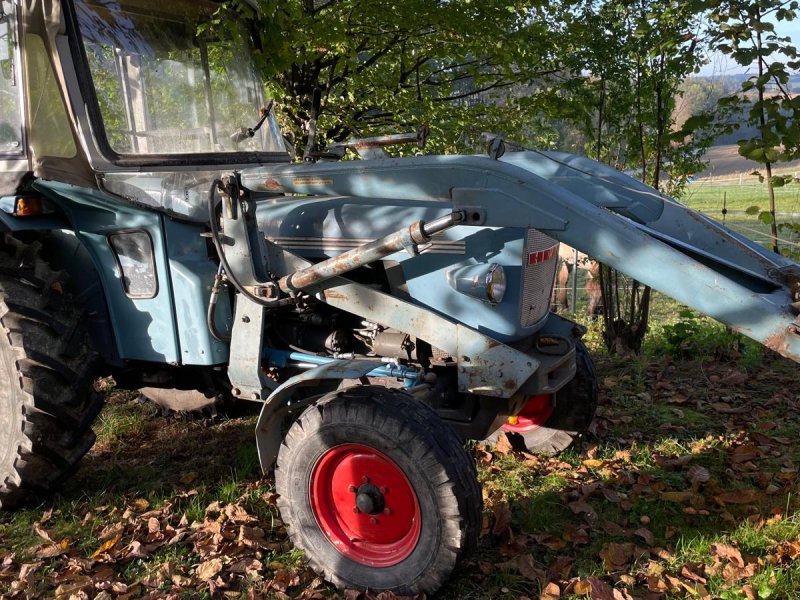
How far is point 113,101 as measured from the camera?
3570 millimetres

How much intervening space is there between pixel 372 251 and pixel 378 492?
38.4 inches

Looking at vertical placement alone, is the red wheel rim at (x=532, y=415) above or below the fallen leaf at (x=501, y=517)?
above

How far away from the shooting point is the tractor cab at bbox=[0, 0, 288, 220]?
3389 mm

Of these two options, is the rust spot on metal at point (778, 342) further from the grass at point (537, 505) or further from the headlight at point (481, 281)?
the headlight at point (481, 281)

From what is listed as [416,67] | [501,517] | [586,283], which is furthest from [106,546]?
[586,283]

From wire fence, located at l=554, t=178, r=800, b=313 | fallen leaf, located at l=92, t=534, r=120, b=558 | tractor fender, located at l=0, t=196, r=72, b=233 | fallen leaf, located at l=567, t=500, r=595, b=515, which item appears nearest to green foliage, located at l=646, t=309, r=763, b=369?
wire fence, located at l=554, t=178, r=800, b=313

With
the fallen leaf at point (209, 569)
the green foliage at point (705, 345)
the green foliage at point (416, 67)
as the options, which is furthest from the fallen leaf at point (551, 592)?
the green foliage at point (416, 67)

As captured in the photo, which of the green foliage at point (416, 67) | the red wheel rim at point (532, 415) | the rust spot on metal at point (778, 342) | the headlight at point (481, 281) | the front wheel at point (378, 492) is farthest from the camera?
the green foliage at point (416, 67)

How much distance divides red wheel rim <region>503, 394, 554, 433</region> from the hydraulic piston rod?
1644mm

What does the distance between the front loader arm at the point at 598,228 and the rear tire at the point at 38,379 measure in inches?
47.6

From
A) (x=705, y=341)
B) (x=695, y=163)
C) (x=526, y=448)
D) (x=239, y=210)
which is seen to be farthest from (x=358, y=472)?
(x=695, y=163)

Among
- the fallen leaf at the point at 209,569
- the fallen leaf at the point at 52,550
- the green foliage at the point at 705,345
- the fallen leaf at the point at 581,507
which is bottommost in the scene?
the green foliage at the point at 705,345

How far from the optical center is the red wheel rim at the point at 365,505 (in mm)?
3000

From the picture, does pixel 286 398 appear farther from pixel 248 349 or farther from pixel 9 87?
pixel 9 87
